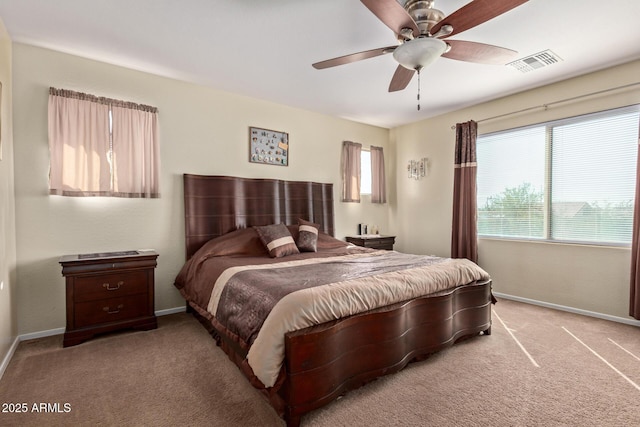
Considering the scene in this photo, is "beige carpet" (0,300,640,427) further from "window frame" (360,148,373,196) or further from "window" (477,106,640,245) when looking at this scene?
"window frame" (360,148,373,196)

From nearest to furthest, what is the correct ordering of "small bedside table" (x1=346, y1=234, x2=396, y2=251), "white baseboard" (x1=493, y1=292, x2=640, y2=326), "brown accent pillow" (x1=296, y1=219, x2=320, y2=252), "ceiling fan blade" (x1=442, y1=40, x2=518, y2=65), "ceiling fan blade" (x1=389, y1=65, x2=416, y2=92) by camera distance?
1. "ceiling fan blade" (x1=442, y1=40, x2=518, y2=65)
2. "ceiling fan blade" (x1=389, y1=65, x2=416, y2=92)
3. "white baseboard" (x1=493, y1=292, x2=640, y2=326)
4. "brown accent pillow" (x1=296, y1=219, x2=320, y2=252)
5. "small bedside table" (x1=346, y1=234, x2=396, y2=251)

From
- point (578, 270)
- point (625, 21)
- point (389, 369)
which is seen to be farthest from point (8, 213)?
point (578, 270)

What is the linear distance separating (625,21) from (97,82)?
4738mm

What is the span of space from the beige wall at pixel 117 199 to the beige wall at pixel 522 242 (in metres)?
1.81

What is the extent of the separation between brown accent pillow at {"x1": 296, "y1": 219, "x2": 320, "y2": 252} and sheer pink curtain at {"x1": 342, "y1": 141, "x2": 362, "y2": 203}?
1.31m

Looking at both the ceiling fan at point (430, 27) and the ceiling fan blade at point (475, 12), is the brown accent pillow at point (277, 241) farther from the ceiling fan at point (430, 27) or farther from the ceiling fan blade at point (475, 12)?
the ceiling fan blade at point (475, 12)

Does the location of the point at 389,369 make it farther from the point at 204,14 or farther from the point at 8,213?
the point at 8,213

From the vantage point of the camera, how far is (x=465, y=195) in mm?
4477

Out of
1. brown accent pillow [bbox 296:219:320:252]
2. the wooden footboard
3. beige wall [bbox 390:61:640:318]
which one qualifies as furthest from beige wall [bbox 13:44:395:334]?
the wooden footboard

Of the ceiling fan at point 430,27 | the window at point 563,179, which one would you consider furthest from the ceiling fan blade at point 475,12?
the window at point 563,179

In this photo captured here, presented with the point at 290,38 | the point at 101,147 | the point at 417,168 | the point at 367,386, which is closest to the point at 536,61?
the point at 417,168

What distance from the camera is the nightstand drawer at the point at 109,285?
2770 mm

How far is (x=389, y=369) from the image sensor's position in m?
2.14

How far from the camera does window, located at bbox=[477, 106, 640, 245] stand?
3.31 meters
